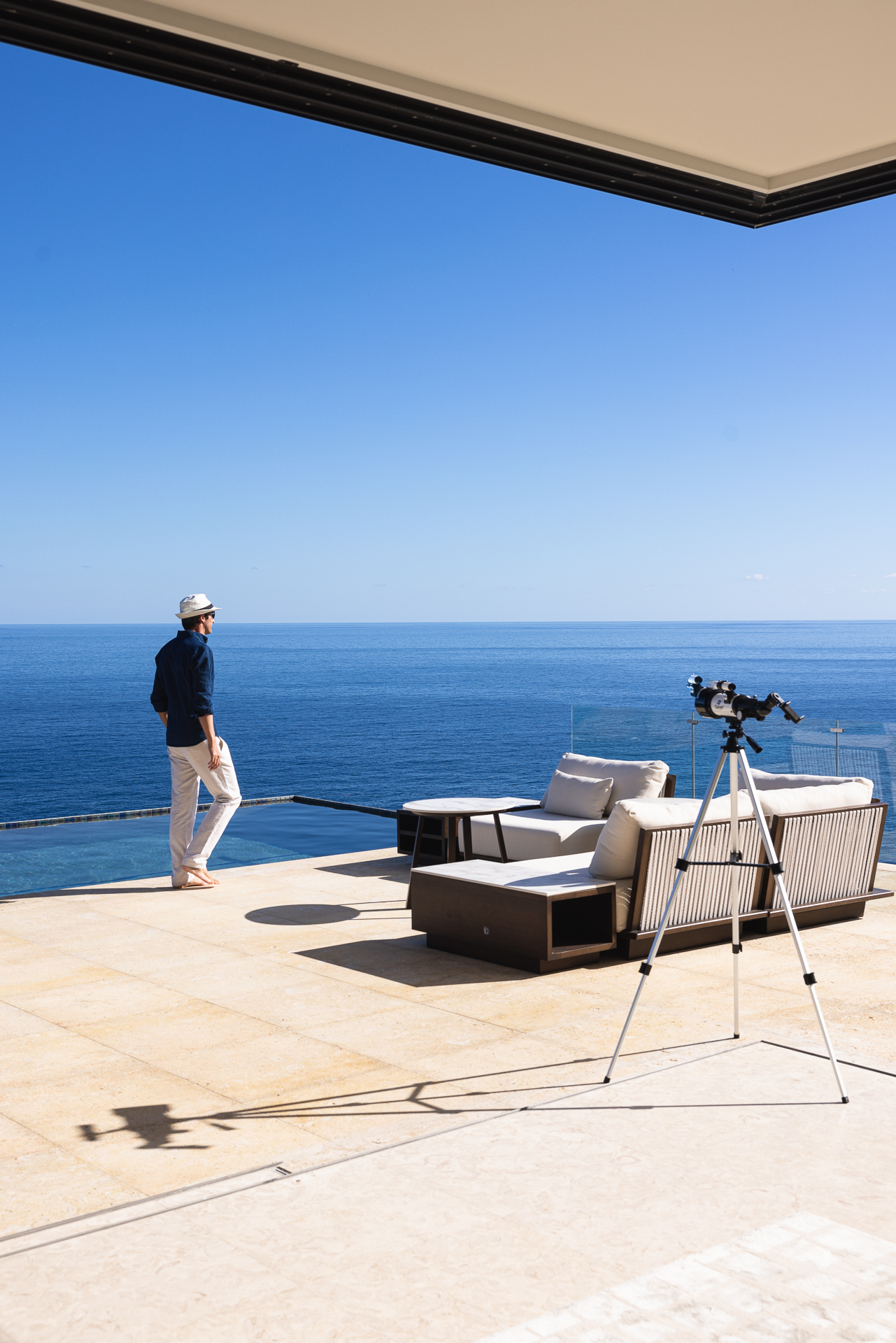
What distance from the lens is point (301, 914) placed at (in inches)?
242

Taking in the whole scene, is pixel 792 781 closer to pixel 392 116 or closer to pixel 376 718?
pixel 392 116

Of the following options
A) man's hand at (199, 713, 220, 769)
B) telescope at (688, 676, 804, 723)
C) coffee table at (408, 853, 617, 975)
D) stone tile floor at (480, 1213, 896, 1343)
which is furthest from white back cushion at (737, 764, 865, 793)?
stone tile floor at (480, 1213, 896, 1343)

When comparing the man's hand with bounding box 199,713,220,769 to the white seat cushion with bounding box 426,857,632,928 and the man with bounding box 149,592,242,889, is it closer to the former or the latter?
the man with bounding box 149,592,242,889

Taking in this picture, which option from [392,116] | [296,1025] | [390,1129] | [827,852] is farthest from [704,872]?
[392,116]

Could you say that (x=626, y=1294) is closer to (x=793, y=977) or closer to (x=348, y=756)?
(x=793, y=977)

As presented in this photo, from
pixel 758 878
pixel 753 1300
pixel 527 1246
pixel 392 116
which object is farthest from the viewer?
pixel 758 878

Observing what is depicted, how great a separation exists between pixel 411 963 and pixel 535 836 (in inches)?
59.5

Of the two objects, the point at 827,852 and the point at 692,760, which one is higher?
the point at 692,760

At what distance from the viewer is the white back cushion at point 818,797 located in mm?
5609

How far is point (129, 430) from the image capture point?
3196 inches

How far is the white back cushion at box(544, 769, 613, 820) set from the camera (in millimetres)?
6965

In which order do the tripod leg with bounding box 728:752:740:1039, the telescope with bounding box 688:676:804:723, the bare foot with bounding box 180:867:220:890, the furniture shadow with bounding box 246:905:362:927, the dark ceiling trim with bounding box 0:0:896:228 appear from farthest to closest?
the bare foot with bounding box 180:867:220:890
the furniture shadow with bounding box 246:905:362:927
the tripod leg with bounding box 728:752:740:1039
the telescope with bounding box 688:676:804:723
the dark ceiling trim with bounding box 0:0:896:228

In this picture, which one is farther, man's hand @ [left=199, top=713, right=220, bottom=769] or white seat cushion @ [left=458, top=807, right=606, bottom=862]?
man's hand @ [left=199, top=713, right=220, bottom=769]

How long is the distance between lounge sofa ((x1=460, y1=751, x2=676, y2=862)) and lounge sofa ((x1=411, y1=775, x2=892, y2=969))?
77 cm
